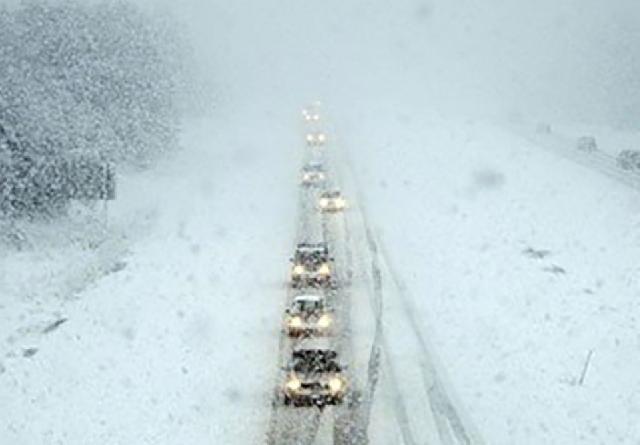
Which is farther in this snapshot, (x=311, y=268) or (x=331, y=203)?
(x=331, y=203)

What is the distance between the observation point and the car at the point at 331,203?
4269 cm

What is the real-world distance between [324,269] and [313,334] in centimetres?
519

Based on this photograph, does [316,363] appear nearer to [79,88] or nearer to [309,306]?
[309,306]

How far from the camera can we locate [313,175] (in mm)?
50406

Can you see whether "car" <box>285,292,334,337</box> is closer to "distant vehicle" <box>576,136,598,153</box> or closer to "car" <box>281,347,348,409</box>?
"car" <box>281,347,348,409</box>

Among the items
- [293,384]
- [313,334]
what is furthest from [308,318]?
[293,384]

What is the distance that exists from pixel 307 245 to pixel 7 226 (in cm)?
1400

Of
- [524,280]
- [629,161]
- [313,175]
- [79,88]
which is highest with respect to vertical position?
[79,88]

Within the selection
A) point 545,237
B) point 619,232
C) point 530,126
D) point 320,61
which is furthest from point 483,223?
point 320,61

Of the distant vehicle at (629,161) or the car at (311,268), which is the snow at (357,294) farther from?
the distant vehicle at (629,161)

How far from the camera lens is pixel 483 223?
42.4 metres

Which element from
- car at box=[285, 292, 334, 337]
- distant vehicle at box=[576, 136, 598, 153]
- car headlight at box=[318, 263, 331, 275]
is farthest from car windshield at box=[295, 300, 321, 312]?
distant vehicle at box=[576, 136, 598, 153]

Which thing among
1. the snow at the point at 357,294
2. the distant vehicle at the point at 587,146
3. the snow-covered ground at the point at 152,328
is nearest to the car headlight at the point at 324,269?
the snow at the point at 357,294

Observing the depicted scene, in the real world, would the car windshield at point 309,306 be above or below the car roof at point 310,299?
below
